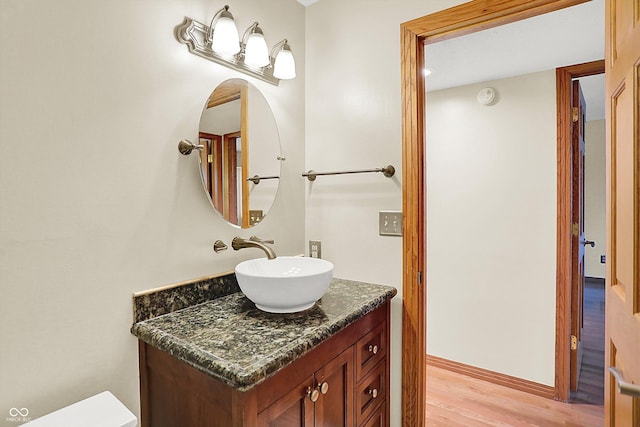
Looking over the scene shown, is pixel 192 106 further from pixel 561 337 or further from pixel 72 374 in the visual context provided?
pixel 561 337

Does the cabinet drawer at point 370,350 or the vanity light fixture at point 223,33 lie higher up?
the vanity light fixture at point 223,33

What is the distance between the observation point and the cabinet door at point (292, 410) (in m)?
0.85

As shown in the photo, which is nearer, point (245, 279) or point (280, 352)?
point (280, 352)

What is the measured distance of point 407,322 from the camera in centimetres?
151

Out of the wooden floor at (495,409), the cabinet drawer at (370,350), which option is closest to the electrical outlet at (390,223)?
the cabinet drawer at (370,350)

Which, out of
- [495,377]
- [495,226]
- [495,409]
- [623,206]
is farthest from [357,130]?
[495,377]

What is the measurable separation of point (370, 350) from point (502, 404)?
148 centimetres

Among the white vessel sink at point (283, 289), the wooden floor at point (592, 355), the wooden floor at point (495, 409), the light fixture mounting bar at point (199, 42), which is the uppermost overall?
the light fixture mounting bar at point (199, 42)

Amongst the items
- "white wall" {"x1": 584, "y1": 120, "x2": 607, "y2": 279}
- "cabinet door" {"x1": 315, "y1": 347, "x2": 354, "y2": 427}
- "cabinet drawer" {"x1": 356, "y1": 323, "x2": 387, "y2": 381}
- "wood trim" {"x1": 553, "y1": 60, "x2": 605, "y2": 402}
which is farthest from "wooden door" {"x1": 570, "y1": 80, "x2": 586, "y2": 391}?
"white wall" {"x1": 584, "y1": 120, "x2": 607, "y2": 279}

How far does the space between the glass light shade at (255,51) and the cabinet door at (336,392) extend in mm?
1265

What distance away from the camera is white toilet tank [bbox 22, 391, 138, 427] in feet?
2.61

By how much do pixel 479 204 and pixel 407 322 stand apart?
1.42 meters

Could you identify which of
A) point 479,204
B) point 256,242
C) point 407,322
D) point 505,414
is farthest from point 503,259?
point 256,242

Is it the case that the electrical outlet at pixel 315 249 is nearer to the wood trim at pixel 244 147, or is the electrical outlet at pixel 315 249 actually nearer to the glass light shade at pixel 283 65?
the wood trim at pixel 244 147
